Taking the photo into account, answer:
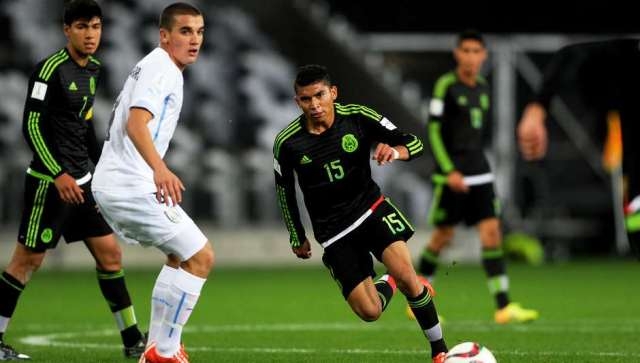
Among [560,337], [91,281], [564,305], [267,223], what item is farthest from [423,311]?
[267,223]

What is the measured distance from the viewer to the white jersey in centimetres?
643

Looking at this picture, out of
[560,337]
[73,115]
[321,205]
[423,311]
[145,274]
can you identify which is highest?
[73,115]

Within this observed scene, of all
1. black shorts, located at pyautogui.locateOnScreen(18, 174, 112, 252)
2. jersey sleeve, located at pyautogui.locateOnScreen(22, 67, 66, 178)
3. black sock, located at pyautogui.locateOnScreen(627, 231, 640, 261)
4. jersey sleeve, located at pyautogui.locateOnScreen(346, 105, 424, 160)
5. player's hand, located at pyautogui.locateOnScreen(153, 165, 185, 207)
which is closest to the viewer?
player's hand, located at pyautogui.locateOnScreen(153, 165, 185, 207)

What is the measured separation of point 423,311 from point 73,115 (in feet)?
8.22

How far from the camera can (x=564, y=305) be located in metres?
12.0

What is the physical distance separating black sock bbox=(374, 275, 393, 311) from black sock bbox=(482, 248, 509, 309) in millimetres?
2889

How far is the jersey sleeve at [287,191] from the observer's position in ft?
23.5

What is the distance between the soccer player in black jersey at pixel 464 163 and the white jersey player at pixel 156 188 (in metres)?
4.11

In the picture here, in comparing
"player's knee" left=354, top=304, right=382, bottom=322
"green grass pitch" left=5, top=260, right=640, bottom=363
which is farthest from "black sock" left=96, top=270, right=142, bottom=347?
"player's knee" left=354, top=304, right=382, bottom=322

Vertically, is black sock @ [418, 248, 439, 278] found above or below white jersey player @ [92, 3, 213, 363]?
below

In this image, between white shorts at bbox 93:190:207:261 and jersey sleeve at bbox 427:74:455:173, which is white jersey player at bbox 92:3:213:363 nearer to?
white shorts at bbox 93:190:207:261

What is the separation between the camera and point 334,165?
23.4ft

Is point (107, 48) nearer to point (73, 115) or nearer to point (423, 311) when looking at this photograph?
point (73, 115)

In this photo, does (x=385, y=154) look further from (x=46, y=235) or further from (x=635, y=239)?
(x=46, y=235)
